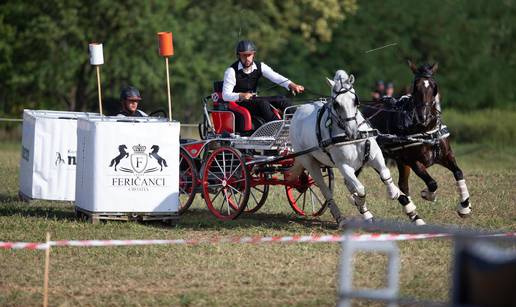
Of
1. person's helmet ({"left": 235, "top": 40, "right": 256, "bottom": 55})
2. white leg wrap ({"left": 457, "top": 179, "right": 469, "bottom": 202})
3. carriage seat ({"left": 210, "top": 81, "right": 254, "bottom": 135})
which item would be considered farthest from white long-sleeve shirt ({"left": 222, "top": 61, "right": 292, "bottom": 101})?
white leg wrap ({"left": 457, "top": 179, "right": 469, "bottom": 202})

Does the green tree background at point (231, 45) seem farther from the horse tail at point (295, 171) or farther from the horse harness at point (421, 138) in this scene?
the horse tail at point (295, 171)

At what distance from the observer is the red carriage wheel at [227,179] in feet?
44.2

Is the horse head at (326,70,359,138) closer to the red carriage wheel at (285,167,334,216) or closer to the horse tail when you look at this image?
the horse tail

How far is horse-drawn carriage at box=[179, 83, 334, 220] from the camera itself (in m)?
13.4

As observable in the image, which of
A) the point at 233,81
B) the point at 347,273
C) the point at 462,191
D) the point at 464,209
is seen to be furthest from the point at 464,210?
the point at 347,273

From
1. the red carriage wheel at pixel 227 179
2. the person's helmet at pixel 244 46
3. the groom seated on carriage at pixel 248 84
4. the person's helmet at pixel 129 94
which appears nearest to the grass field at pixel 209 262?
the red carriage wheel at pixel 227 179

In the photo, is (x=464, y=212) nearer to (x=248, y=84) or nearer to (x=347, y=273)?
(x=248, y=84)

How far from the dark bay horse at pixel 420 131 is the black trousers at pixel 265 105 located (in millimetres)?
1127

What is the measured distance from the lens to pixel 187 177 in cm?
1439

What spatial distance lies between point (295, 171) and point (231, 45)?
84.0ft

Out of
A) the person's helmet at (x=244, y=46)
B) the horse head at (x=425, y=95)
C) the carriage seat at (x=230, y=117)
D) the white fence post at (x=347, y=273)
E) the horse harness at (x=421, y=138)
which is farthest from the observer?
the person's helmet at (x=244, y=46)

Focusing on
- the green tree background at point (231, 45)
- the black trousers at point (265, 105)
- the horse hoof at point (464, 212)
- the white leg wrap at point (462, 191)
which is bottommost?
the horse hoof at point (464, 212)

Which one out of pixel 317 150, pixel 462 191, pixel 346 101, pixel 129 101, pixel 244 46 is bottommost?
pixel 462 191

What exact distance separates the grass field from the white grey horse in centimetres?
72
